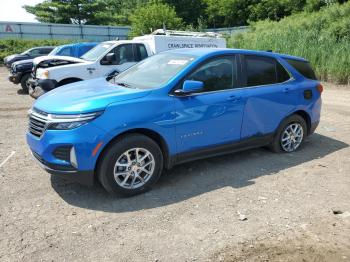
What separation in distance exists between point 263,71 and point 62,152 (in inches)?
130

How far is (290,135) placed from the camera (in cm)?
642

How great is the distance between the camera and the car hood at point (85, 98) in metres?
4.37

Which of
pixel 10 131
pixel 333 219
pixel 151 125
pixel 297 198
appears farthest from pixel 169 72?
pixel 10 131

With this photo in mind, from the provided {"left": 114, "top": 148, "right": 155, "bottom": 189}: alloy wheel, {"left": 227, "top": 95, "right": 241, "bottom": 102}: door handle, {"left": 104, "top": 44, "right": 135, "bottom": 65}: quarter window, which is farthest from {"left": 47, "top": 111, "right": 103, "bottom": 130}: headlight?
{"left": 104, "top": 44, "right": 135, "bottom": 65}: quarter window

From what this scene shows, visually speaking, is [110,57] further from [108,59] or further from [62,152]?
[62,152]

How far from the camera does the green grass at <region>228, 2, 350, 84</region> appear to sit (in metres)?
15.1

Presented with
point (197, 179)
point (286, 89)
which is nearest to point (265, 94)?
point (286, 89)

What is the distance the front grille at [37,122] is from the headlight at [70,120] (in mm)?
164

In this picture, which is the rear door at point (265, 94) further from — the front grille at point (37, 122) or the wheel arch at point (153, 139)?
the front grille at point (37, 122)

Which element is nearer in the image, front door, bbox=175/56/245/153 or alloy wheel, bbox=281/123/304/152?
front door, bbox=175/56/245/153

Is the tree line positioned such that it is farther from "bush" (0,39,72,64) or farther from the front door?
the front door

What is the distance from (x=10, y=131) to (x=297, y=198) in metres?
5.86

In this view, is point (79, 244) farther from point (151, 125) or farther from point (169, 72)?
point (169, 72)

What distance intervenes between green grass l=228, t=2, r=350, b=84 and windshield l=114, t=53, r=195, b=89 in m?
11.4
